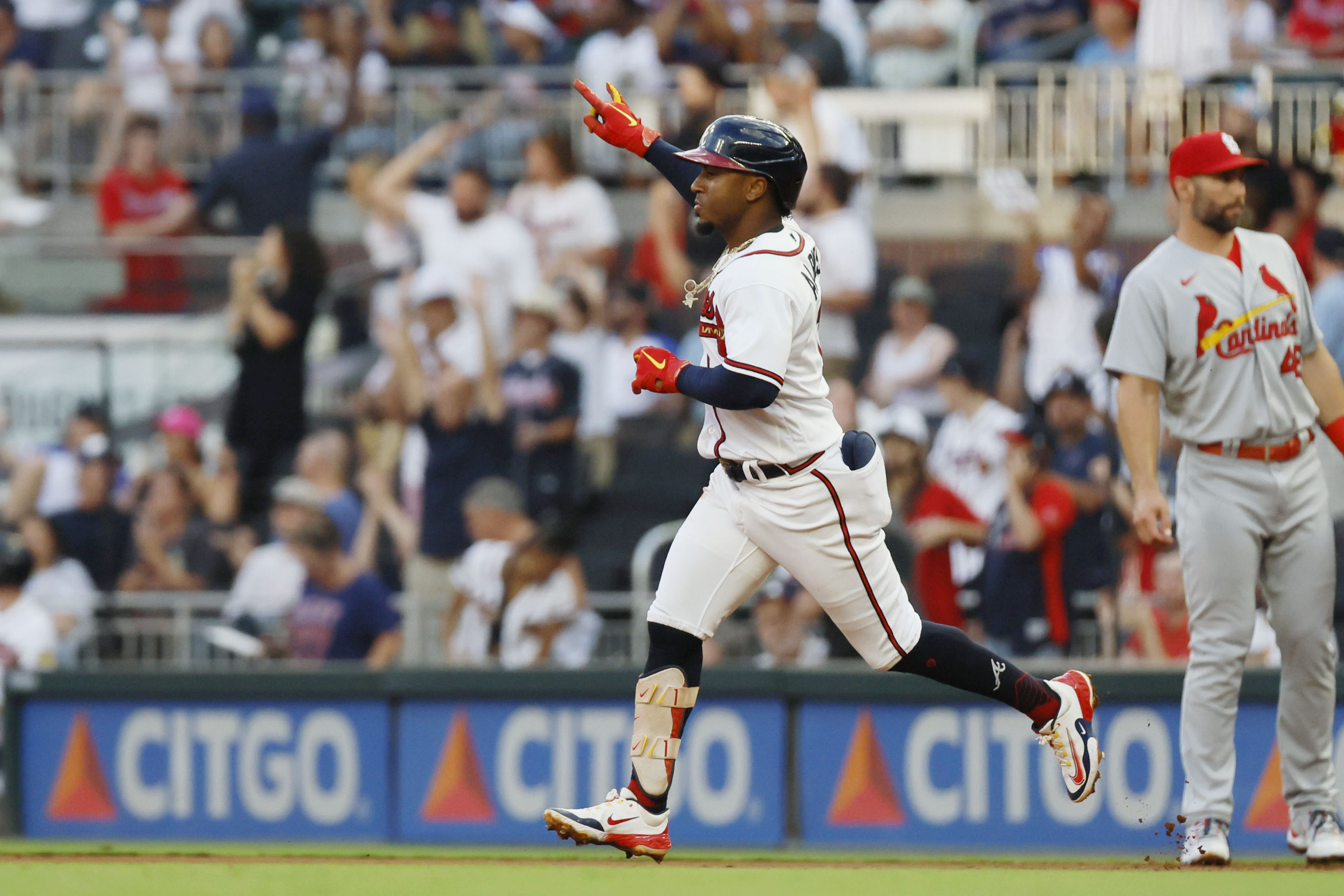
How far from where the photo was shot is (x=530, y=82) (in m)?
12.7

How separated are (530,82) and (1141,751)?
700 cm

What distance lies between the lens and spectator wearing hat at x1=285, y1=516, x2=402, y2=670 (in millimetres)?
8820

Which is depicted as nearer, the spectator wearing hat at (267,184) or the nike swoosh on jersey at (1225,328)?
the nike swoosh on jersey at (1225,328)

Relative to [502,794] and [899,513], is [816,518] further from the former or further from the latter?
[899,513]

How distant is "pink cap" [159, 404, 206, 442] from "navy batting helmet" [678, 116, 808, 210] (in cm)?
594

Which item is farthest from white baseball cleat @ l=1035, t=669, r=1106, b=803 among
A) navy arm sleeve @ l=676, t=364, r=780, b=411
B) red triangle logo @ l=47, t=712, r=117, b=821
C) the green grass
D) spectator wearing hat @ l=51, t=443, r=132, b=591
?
spectator wearing hat @ l=51, t=443, r=132, b=591

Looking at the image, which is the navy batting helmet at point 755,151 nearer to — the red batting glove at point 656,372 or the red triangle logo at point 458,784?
the red batting glove at point 656,372

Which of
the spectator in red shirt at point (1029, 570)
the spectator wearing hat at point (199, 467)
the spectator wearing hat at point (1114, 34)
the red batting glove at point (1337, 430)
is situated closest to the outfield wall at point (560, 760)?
the spectator in red shirt at point (1029, 570)

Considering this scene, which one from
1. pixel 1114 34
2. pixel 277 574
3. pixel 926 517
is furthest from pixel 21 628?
pixel 1114 34

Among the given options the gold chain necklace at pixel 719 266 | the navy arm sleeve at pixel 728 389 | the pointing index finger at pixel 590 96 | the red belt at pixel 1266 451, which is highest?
the pointing index finger at pixel 590 96

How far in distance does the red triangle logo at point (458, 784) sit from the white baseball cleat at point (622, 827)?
8.82 ft

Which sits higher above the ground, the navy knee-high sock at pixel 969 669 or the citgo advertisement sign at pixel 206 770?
the navy knee-high sock at pixel 969 669

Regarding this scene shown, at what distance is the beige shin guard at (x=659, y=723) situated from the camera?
17.2ft

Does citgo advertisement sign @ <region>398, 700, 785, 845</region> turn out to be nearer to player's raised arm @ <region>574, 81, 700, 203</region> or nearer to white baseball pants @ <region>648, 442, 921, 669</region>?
white baseball pants @ <region>648, 442, 921, 669</region>
